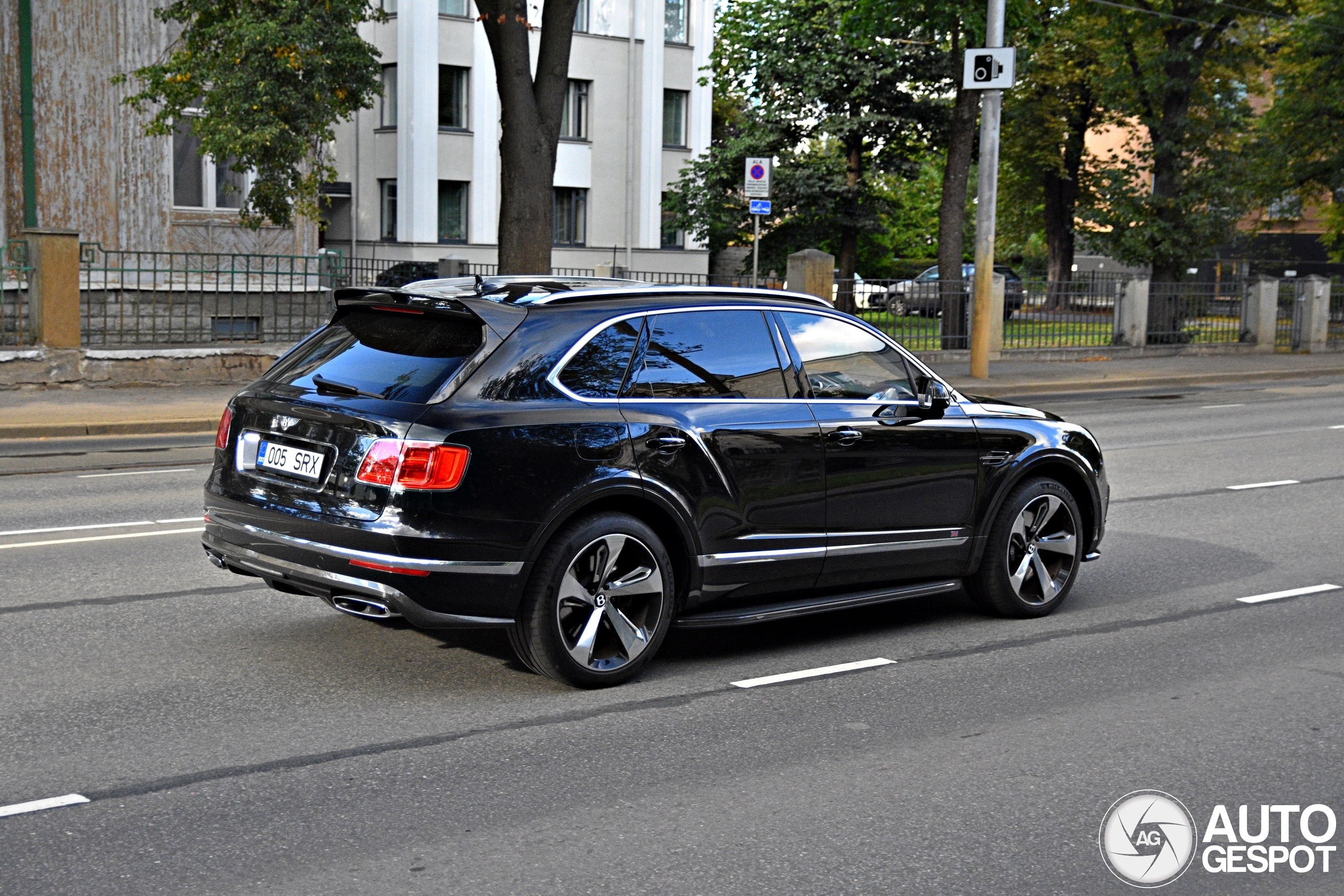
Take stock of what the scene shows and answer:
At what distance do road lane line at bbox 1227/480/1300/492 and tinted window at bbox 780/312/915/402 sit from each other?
255 inches

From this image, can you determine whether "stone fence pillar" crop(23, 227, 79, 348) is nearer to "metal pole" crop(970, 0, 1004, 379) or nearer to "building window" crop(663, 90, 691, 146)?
"metal pole" crop(970, 0, 1004, 379)

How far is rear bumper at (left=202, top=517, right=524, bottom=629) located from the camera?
561 cm

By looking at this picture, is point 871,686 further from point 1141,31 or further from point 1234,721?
point 1141,31

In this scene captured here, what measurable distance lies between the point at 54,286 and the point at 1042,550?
14.3m

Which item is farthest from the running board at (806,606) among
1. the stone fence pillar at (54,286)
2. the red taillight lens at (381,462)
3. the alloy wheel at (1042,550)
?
the stone fence pillar at (54,286)

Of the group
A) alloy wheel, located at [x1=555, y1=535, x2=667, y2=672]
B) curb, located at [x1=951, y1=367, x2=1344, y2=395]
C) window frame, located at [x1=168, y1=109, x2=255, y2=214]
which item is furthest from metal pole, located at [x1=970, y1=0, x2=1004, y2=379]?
alloy wheel, located at [x1=555, y1=535, x2=667, y2=672]

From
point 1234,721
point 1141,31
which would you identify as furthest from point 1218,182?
point 1234,721

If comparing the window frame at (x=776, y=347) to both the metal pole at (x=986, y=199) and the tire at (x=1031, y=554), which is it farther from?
the metal pole at (x=986, y=199)

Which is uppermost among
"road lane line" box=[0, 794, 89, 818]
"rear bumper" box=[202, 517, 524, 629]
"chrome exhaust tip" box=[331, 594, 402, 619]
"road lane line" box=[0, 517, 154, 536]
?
"rear bumper" box=[202, 517, 524, 629]

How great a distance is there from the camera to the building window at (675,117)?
1775 inches

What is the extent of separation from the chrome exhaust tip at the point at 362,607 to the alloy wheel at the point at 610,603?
674 mm

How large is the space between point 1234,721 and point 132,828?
164 inches

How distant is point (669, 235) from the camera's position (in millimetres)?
45719

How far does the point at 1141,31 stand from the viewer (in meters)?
33.6
